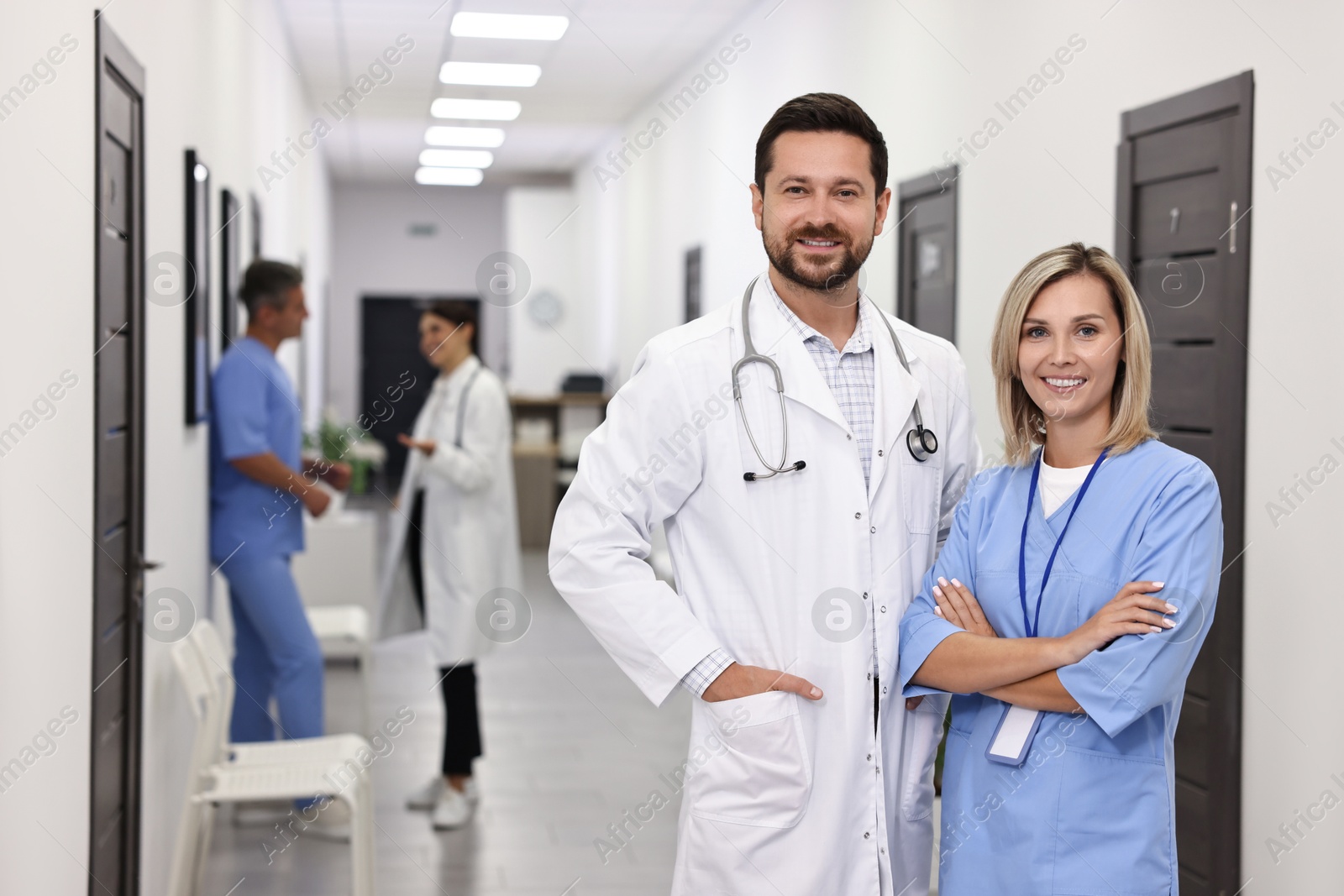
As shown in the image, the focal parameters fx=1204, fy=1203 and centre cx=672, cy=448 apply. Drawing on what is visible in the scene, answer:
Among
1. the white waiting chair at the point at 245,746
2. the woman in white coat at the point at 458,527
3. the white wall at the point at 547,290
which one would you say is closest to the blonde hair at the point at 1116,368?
the white waiting chair at the point at 245,746

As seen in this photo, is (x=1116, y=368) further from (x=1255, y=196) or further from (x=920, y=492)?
(x=1255, y=196)

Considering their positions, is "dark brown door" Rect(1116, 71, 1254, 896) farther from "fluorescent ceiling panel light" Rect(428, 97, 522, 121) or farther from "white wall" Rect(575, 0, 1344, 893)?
"fluorescent ceiling panel light" Rect(428, 97, 522, 121)

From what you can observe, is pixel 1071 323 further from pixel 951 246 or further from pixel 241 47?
pixel 241 47

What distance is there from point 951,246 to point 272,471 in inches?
95.0

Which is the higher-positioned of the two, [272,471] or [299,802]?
[272,471]

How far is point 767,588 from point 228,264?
3.06 metres

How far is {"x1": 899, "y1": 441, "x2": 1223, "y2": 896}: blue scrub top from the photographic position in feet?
4.78

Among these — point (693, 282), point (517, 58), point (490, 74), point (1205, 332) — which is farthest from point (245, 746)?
point (490, 74)

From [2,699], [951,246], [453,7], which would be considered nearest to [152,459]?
[2,699]

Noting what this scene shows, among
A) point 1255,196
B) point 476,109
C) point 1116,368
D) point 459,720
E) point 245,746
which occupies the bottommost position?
point 459,720

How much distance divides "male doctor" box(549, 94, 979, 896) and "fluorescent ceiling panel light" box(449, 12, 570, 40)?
507 cm

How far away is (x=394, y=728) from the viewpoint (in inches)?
185

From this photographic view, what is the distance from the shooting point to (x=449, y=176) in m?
12.6

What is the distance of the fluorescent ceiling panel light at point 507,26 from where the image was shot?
6.39 m
